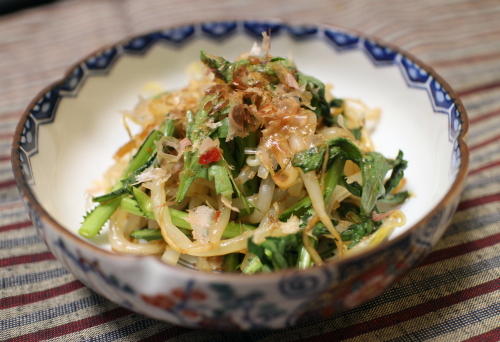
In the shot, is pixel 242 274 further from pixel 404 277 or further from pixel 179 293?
pixel 404 277

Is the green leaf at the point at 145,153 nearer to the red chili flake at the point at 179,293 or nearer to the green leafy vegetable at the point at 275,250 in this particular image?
the green leafy vegetable at the point at 275,250

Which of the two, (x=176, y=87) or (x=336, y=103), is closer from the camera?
(x=336, y=103)

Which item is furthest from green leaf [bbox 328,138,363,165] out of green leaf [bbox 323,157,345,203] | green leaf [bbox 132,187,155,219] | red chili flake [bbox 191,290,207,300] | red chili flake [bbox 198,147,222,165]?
red chili flake [bbox 191,290,207,300]

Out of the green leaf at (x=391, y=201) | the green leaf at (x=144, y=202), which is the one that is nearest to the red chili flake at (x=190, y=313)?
the green leaf at (x=144, y=202)

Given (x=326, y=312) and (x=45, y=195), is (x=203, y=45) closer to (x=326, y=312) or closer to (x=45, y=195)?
(x=45, y=195)

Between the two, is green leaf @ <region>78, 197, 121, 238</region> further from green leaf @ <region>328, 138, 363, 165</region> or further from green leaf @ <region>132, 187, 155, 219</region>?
green leaf @ <region>328, 138, 363, 165</region>

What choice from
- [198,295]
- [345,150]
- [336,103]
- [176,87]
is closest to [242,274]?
[198,295]
